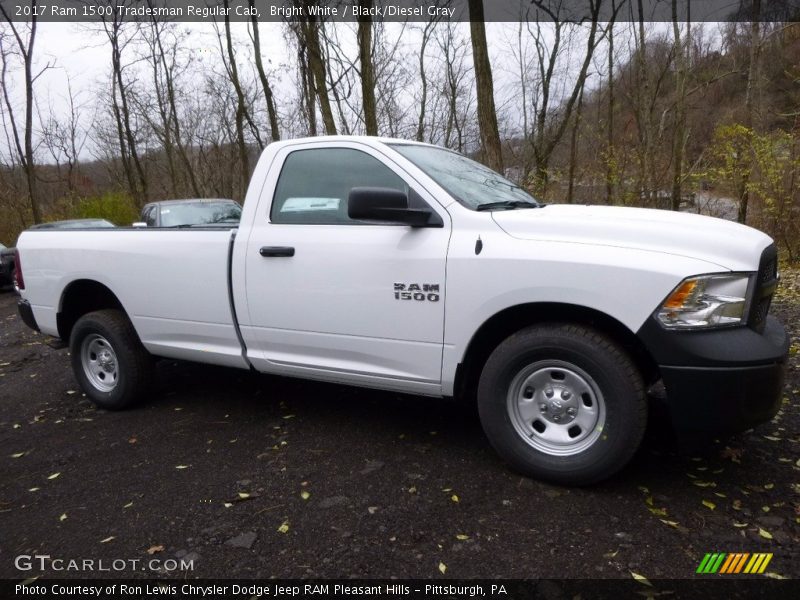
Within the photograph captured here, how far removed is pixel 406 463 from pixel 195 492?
3.98 ft

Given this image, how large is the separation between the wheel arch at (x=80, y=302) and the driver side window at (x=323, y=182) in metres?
1.89

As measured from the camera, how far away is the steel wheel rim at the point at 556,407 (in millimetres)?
2873

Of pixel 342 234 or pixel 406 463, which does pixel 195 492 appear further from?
pixel 342 234

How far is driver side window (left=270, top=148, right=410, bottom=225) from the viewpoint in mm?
3467

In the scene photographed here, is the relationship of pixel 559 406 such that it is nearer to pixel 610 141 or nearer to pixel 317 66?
pixel 317 66

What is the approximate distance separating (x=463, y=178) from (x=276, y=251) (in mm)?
1285

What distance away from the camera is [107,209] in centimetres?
1986

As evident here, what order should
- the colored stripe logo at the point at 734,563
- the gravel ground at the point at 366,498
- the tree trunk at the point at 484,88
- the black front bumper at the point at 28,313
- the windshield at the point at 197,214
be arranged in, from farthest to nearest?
the windshield at the point at 197,214, the tree trunk at the point at 484,88, the black front bumper at the point at 28,313, the gravel ground at the point at 366,498, the colored stripe logo at the point at 734,563

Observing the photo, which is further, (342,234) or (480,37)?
(480,37)

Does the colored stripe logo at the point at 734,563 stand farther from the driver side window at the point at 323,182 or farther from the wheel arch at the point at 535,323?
the driver side window at the point at 323,182

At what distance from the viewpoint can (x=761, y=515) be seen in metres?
2.66

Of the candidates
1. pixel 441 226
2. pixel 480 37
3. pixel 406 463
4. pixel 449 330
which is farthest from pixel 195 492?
pixel 480 37

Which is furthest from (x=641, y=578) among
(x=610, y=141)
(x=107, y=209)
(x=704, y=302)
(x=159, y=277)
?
(x=107, y=209)
